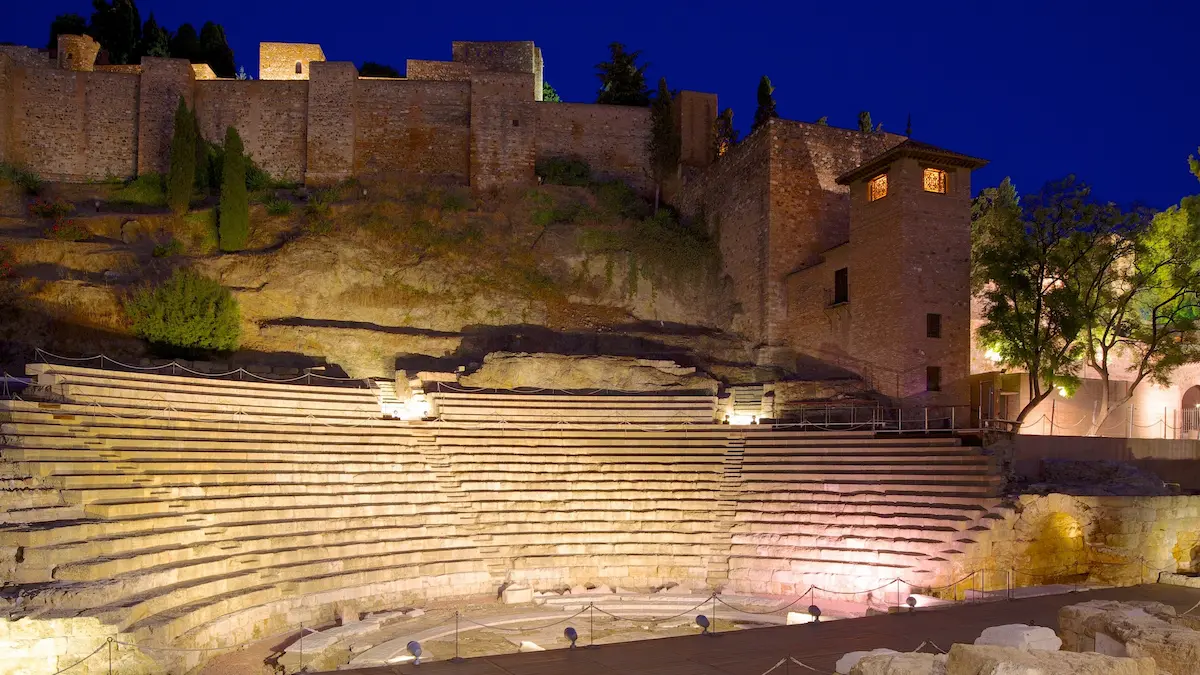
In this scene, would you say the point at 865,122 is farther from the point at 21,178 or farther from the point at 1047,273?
the point at 21,178

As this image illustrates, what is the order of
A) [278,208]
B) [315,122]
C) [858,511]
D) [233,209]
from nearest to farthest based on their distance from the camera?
[858,511] < [233,209] < [278,208] < [315,122]

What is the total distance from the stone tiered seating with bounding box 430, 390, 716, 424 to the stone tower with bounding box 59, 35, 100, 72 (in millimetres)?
23584

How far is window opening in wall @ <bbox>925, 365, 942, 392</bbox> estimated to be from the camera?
22000 mm

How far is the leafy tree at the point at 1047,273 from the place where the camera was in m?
20.6

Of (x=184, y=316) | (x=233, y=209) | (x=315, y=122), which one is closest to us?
(x=184, y=316)

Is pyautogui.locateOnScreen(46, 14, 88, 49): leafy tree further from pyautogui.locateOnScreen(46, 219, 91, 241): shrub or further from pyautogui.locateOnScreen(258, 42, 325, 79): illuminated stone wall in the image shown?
pyautogui.locateOnScreen(46, 219, 91, 241): shrub

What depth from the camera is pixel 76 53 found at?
33281mm

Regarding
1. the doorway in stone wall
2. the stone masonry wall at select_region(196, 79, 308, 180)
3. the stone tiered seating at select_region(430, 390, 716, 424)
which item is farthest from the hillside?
the doorway in stone wall

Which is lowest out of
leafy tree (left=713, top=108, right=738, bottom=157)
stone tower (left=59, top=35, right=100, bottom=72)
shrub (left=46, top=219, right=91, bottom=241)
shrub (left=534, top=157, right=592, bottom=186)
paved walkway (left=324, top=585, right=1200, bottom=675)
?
paved walkway (left=324, top=585, right=1200, bottom=675)

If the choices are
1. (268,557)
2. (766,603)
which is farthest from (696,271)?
(268,557)

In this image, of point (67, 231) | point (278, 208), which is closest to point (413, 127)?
point (278, 208)

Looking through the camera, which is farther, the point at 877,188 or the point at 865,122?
the point at 865,122

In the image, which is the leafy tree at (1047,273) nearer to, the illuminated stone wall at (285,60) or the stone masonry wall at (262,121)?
the stone masonry wall at (262,121)

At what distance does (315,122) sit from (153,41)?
48.9 feet
